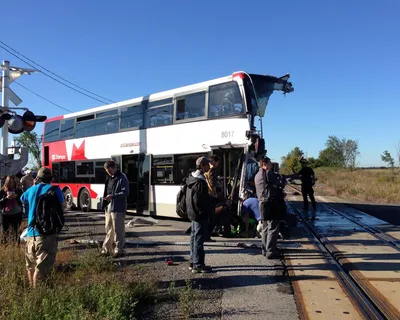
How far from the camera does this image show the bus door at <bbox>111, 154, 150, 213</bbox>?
13273mm

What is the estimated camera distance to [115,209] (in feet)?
23.5

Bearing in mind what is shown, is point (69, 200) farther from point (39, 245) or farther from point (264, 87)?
point (39, 245)

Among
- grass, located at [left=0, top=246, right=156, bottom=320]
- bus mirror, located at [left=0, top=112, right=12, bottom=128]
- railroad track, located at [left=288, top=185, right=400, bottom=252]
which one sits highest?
bus mirror, located at [left=0, top=112, right=12, bottom=128]

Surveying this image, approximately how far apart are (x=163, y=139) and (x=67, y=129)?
6412 millimetres

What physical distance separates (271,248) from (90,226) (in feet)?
20.6

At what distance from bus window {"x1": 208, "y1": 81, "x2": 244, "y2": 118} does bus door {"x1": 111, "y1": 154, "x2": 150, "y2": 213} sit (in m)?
3.30

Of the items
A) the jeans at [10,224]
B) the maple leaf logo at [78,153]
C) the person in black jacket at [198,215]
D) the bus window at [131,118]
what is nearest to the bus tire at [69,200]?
the maple leaf logo at [78,153]

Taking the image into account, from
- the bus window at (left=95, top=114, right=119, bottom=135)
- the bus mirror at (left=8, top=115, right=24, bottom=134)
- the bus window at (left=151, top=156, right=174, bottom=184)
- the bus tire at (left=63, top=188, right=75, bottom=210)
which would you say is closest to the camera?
the bus mirror at (left=8, top=115, right=24, bottom=134)


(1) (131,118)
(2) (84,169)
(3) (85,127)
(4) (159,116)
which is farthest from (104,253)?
(3) (85,127)

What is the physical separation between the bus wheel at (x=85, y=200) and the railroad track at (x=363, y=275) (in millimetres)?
9211

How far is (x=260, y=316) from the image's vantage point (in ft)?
14.4

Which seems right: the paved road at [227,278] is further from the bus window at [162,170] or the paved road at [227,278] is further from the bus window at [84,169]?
the bus window at [84,169]

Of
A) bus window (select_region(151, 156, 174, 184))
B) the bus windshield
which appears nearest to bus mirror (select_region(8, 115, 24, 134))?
bus window (select_region(151, 156, 174, 184))

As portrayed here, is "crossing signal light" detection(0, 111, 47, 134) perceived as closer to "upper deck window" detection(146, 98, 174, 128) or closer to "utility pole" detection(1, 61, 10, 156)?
"utility pole" detection(1, 61, 10, 156)
